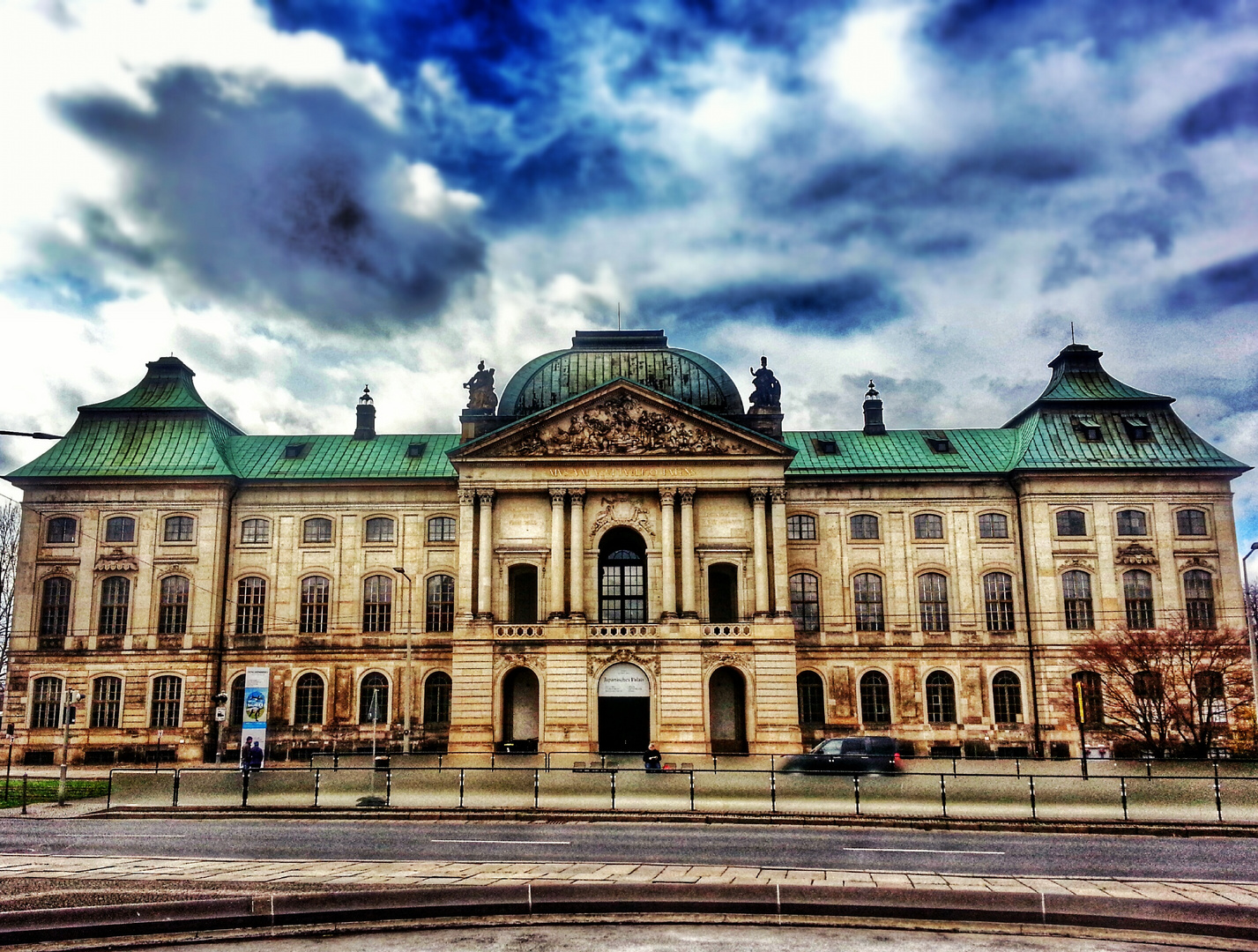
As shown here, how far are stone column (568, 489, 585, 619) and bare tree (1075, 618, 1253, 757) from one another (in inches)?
1076

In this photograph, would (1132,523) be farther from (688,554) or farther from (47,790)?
(47,790)

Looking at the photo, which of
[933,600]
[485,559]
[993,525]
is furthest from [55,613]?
[993,525]

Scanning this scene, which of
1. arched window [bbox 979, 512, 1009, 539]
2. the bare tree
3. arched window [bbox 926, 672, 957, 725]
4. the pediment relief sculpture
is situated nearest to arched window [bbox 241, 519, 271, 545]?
the pediment relief sculpture

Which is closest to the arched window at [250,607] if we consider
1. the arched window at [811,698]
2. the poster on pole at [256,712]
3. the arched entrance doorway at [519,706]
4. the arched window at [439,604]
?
the arched window at [439,604]

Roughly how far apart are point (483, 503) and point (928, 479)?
2697cm

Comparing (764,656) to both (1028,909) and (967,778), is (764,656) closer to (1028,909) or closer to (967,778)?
(967,778)

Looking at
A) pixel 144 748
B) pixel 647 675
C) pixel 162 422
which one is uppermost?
pixel 162 422

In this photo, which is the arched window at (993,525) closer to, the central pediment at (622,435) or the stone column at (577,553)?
the central pediment at (622,435)

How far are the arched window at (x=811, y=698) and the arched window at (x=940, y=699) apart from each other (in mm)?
6149

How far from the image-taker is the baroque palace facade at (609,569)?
53.3 metres

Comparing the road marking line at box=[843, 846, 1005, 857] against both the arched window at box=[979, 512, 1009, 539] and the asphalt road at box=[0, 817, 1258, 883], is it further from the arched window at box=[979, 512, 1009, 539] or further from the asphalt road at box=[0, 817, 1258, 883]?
the arched window at box=[979, 512, 1009, 539]

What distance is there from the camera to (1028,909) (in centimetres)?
1416

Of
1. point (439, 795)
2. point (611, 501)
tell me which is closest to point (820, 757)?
point (439, 795)

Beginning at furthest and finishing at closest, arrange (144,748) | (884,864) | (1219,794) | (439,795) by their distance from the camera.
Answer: (144,748)
(439,795)
(1219,794)
(884,864)
